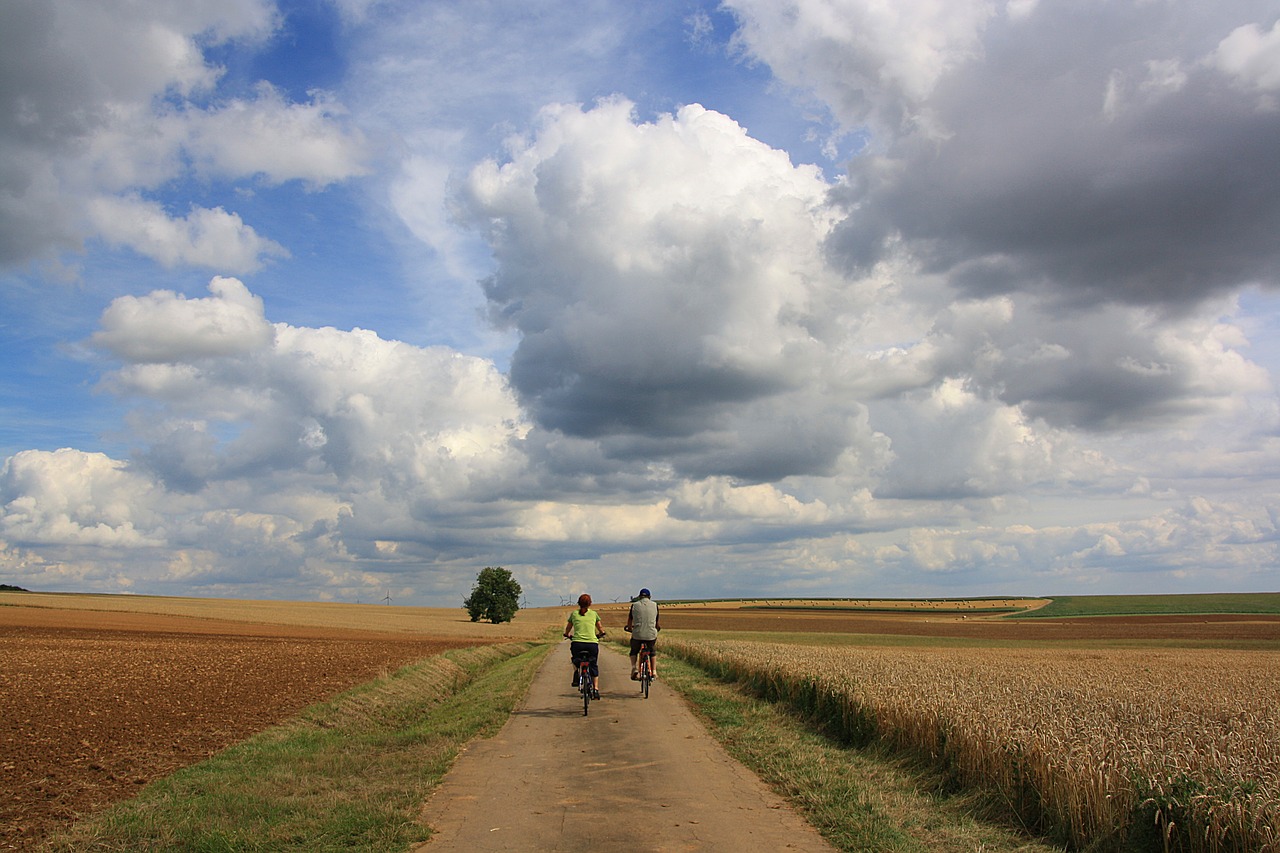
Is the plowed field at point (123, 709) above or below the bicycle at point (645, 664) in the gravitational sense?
below

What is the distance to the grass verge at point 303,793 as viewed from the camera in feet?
27.6

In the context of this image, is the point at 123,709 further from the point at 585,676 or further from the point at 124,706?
the point at 585,676

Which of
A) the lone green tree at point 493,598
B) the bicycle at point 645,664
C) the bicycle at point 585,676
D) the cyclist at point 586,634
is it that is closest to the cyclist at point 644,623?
the bicycle at point 645,664

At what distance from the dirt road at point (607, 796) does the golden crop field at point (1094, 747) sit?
252cm

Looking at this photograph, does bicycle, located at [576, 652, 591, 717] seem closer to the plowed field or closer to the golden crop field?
the golden crop field

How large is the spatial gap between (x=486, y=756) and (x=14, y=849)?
19.2ft

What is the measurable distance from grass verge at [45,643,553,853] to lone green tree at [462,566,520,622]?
373ft

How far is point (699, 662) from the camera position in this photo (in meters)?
30.7

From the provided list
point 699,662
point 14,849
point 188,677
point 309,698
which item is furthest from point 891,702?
point 188,677

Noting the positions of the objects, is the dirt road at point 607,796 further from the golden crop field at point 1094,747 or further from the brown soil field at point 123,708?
the brown soil field at point 123,708

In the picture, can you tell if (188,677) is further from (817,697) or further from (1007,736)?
(1007,736)

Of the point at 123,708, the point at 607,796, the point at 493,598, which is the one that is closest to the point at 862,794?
the point at 607,796

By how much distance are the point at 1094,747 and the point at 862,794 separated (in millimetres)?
A: 2607

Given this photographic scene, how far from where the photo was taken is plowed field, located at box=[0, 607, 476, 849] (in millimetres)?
10906
